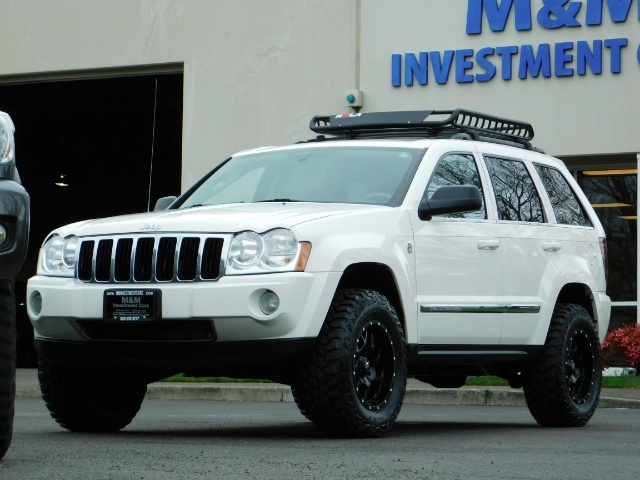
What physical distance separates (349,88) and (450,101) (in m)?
1.63

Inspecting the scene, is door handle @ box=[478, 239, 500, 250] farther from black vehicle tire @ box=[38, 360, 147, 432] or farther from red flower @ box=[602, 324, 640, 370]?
red flower @ box=[602, 324, 640, 370]

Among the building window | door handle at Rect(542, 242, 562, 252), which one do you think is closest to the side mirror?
door handle at Rect(542, 242, 562, 252)

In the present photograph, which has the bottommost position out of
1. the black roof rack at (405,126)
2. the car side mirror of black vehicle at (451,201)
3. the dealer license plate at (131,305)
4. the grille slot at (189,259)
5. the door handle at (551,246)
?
the dealer license plate at (131,305)

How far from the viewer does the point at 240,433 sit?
29.8 ft

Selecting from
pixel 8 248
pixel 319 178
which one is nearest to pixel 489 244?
pixel 319 178

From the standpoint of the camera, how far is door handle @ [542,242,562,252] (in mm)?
10094

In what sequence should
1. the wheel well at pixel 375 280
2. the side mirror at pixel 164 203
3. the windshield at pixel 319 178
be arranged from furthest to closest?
the side mirror at pixel 164 203 → the windshield at pixel 319 178 → the wheel well at pixel 375 280

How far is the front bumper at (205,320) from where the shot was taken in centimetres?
791

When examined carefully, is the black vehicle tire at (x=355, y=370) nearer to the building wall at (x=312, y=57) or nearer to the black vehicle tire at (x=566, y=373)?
the black vehicle tire at (x=566, y=373)

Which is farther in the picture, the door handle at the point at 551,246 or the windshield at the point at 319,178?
the door handle at the point at 551,246

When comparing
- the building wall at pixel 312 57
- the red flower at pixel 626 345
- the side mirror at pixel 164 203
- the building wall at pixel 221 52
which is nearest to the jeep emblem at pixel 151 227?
the side mirror at pixel 164 203

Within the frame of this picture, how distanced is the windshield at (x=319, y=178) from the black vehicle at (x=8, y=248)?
324 centimetres

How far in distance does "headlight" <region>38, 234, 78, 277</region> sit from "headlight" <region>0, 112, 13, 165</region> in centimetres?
243

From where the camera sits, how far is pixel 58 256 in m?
8.62
